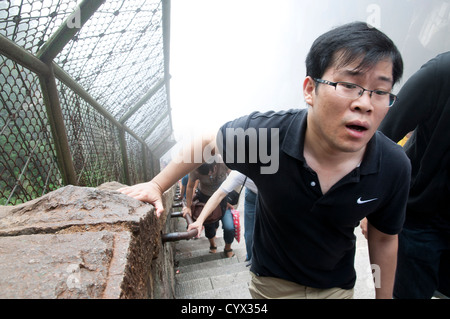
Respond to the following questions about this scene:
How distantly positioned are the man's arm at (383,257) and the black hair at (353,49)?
869 millimetres

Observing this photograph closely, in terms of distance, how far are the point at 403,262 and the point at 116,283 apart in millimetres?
1819

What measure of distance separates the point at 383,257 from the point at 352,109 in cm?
95

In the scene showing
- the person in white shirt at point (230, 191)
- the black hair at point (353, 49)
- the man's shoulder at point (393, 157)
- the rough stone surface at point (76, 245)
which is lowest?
the person in white shirt at point (230, 191)

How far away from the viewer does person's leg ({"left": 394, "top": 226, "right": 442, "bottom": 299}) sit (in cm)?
148

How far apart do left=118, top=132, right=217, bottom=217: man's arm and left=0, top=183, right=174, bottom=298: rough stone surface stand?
0.12 metres

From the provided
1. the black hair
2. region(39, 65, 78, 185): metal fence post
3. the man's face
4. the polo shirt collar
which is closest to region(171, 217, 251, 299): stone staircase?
region(39, 65, 78, 185): metal fence post

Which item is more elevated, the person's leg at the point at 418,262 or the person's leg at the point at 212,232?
the person's leg at the point at 418,262

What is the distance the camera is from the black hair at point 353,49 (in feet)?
3.31

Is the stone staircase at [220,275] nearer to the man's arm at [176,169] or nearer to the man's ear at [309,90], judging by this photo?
the man's arm at [176,169]

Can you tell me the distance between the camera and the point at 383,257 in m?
1.37

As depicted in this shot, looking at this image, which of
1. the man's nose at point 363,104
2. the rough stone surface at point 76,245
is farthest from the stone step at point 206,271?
the man's nose at point 363,104

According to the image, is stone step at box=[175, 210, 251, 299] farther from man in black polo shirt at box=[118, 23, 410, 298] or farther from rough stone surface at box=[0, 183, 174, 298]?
rough stone surface at box=[0, 183, 174, 298]

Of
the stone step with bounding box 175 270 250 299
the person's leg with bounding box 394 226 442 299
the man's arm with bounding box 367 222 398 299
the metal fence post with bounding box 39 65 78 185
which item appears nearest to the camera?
the man's arm with bounding box 367 222 398 299
